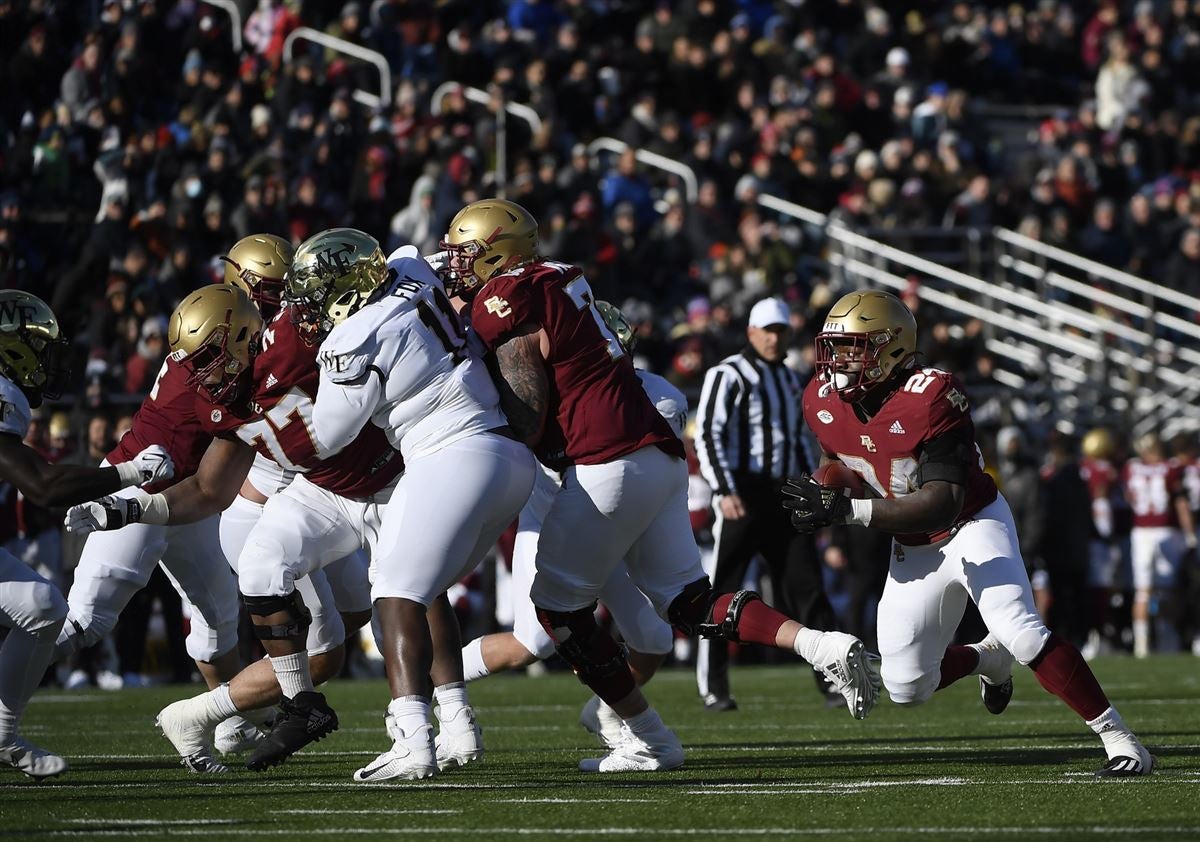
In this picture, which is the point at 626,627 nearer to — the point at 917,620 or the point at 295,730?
the point at 917,620

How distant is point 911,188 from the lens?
57.5 ft

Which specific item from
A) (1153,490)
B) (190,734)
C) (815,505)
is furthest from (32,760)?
(1153,490)

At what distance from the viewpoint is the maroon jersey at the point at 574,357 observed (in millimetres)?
6059

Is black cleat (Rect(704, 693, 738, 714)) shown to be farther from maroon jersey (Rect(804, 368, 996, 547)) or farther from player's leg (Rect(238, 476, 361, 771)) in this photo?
player's leg (Rect(238, 476, 361, 771))

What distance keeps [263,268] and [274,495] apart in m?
0.99

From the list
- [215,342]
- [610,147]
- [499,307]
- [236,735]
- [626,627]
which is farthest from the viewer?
[610,147]

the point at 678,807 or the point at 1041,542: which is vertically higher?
the point at 678,807

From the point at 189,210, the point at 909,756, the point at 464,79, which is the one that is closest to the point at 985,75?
the point at 464,79

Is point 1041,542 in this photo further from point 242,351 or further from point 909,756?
point 242,351

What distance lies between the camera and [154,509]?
6434 millimetres

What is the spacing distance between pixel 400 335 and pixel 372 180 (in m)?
8.90

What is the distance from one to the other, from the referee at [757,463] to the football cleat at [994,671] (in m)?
2.67

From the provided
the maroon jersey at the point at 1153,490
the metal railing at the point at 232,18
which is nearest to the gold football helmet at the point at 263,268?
the metal railing at the point at 232,18

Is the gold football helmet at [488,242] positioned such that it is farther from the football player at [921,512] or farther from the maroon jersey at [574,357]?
the football player at [921,512]
